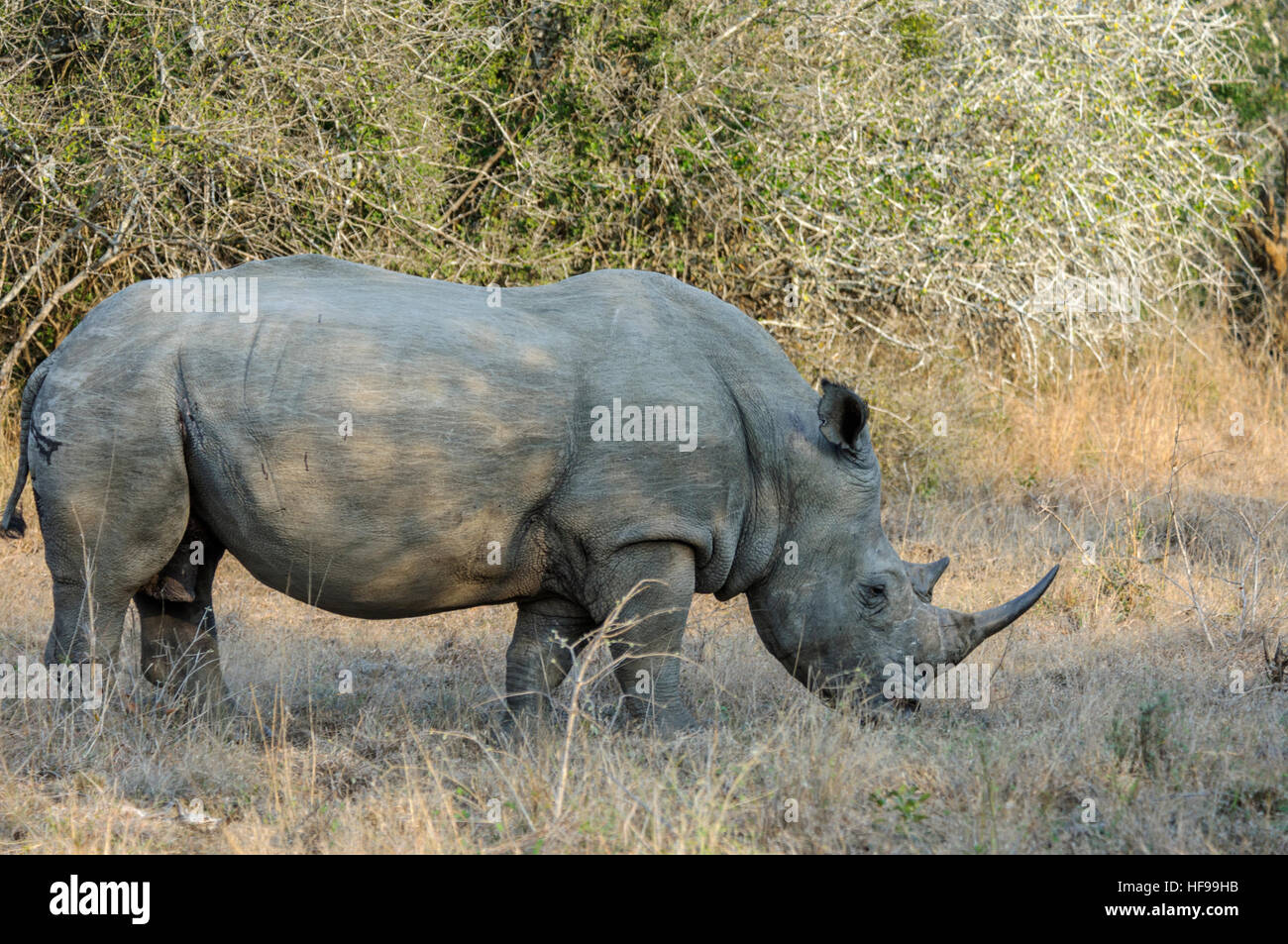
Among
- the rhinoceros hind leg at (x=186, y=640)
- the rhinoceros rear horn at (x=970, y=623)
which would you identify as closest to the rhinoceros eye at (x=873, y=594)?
the rhinoceros rear horn at (x=970, y=623)

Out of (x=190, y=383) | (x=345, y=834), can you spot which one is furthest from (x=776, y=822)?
(x=190, y=383)

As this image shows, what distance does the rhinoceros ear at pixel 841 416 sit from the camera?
16.8ft

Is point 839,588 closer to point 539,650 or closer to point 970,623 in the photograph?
point 970,623

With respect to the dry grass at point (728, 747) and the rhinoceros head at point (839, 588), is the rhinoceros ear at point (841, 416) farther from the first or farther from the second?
the dry grass at point (728, 747)

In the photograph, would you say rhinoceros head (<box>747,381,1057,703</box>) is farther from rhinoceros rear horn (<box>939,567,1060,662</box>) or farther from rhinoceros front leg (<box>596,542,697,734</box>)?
rhinoceros front leg (<box>596,542,697,734</box>)

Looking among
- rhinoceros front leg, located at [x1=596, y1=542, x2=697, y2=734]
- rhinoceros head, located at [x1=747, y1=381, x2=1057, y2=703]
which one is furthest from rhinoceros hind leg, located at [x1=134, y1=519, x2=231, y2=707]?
rhinoceros head, located at [x1=747, y1=381, x2=1057, y2=703]

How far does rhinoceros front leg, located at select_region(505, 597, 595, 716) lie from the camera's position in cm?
534

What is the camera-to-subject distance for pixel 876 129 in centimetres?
957

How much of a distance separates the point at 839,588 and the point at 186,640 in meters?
2.59

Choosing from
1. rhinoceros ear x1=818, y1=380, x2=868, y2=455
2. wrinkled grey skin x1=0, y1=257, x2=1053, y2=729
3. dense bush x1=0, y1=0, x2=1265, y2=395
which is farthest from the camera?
dense bush x1=0, y1=0, x2=1265, y2=395

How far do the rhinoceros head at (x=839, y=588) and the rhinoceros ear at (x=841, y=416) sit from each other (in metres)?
0.02

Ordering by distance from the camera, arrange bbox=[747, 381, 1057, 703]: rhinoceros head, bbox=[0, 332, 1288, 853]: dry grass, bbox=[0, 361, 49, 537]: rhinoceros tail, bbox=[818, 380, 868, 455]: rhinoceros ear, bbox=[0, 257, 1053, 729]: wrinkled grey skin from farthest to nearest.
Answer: bbox=[747, 381, 1057, 703]: rhinoceros head
bbox=[818, 380, 868, 455]: rhinoceros ear
bbox=[0, 361, 49, 537]: rhinoceros tail
bbox=[0, 257, 1053, 729]: wrinkled grey skin
bbox=[0, 332, 1288, 853]: dry grass

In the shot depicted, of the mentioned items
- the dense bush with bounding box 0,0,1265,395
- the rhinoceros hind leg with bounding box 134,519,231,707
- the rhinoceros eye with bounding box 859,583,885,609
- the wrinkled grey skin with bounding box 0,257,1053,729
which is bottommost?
the rhinoceros hind leg with bounding box 134,519,231,707

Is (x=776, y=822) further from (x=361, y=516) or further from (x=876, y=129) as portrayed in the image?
(x=876, y=129)
